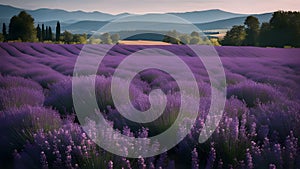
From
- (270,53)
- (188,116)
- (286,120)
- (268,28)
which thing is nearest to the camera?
(286,120)

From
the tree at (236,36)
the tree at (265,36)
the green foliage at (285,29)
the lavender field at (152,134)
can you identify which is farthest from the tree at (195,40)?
the lavender field at (152,134)

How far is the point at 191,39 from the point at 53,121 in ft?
179

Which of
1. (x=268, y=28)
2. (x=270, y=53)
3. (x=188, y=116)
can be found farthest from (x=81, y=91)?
(x=268, y=28)

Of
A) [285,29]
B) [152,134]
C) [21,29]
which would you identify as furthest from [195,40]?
[152,134]

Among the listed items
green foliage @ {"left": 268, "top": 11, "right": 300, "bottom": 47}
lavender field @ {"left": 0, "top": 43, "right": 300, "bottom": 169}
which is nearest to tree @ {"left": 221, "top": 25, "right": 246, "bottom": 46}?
green foliage @ {"left": 268, "top": 11, "right": 300, "bottom": 47}

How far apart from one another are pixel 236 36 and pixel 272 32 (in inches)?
460

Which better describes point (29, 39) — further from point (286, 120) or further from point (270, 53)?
point (286, 120)

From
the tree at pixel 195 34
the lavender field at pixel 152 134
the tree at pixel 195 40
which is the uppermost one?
the tree at pixel 195 34

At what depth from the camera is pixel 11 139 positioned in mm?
2758

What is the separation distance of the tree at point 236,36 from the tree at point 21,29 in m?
25.9

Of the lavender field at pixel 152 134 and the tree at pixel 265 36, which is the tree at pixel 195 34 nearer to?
the tree at pixel 265 36

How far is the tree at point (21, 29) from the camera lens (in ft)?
129

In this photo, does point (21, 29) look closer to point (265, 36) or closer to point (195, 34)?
point (265, 36)

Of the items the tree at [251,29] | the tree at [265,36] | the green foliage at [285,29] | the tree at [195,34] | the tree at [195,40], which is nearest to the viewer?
the green foliage at [285,29]
